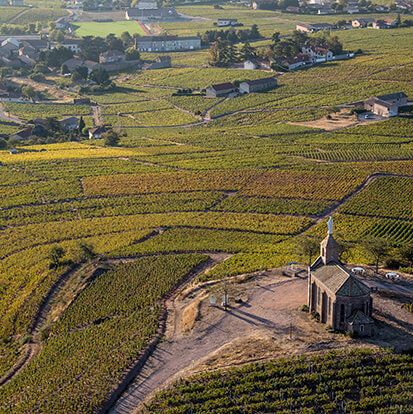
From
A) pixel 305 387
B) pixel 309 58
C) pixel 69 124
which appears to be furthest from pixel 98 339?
pixel 309 58

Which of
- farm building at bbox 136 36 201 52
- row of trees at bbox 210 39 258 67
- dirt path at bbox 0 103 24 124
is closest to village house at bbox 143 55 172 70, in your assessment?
row of trees at bbox 210 39 258 67

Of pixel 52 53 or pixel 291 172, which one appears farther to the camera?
pixel 52 53

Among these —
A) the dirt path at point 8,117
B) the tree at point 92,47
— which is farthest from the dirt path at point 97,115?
the tree at point 92,47

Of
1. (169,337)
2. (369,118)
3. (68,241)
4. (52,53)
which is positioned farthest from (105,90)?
(169,337)

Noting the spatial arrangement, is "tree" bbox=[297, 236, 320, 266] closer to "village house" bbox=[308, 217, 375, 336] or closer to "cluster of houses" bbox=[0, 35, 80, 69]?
"village house" bbox=[308, 217, 375, 336]

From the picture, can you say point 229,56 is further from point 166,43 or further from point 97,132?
point 97,132

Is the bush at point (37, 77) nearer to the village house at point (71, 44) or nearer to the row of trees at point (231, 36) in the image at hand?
the village house at point (71, 44)

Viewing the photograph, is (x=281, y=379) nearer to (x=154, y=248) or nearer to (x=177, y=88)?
(x=154, y=248)
